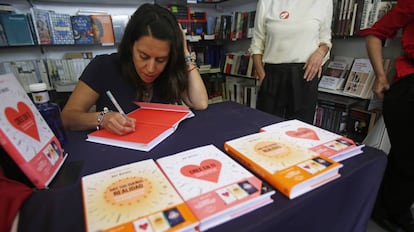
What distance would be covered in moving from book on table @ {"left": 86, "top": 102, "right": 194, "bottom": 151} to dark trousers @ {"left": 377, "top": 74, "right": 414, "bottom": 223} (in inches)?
38.5

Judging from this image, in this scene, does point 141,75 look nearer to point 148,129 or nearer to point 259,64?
point 148,129

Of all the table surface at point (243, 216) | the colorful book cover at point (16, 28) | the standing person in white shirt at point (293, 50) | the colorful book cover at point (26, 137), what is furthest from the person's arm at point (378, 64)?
the colorful book cover at point (16, 28)

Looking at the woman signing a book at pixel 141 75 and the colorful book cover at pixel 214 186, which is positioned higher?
the woman signing a book at pixel 141 75

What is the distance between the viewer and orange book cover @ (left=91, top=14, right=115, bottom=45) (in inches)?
85.3

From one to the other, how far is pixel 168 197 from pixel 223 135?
37cm

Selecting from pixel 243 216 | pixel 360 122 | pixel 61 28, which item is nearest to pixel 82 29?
pixel 61 28

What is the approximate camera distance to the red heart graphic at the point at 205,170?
484mm

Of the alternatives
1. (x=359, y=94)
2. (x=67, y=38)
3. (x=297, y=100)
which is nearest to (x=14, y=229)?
(x=297, y=100)

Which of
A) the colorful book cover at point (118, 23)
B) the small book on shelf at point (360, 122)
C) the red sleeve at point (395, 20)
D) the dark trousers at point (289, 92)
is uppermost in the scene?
the colorful book cover at point (118, 23)

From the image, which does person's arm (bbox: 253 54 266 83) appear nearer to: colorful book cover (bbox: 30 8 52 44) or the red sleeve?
the red sleeve

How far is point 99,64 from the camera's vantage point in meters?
1.06

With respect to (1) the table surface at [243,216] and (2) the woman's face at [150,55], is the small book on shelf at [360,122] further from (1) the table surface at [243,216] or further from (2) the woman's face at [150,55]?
(2) the woman's face at [150,55]

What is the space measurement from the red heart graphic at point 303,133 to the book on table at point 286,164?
0.06 metres

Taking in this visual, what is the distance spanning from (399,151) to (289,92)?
63 centimetres
